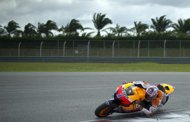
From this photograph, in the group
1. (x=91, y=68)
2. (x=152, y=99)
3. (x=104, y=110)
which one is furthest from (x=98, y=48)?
(x=104, y=110)

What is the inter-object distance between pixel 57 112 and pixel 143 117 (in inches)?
76.9

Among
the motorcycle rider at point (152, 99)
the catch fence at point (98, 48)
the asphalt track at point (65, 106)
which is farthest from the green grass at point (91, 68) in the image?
the motorcycle rider at point (152, 99)

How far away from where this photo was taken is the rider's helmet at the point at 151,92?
26.2 feet

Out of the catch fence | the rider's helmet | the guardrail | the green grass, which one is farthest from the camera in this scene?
the catch fence

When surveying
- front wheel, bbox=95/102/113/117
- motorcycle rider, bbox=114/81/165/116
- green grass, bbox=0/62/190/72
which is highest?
motorcycle rider, bbox=114/81/165/116

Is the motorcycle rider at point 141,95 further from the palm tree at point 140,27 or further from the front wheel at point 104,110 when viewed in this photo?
the palm tree at point 140,27

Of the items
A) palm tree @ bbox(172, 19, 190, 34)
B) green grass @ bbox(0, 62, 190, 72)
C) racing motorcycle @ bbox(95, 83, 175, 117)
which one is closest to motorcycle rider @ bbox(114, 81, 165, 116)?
racing motorcycle @ bbox(95, 83, 175, 117)

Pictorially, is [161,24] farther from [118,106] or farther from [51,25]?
[118,106]

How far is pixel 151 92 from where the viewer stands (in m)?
8.04

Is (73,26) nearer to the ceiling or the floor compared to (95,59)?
nearer to the ceiling

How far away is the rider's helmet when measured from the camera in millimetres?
8000

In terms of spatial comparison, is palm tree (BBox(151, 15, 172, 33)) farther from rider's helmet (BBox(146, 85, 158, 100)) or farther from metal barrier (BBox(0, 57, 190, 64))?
rider's helmet (BBox(146, 85, 158, 100))

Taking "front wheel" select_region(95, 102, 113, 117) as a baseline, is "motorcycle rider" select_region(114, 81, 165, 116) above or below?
above

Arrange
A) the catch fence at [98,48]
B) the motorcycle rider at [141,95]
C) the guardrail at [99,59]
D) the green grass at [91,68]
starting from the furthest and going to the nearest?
the catch fence at [98,48] → the guardrail at [99,59] → the green grass at [91,68] → the motorcycle rider at [141,95]
